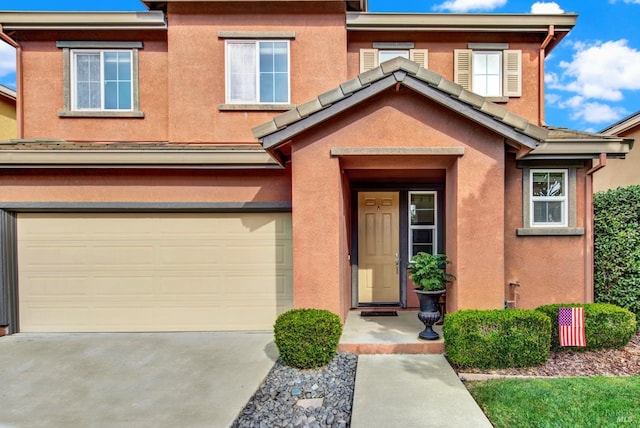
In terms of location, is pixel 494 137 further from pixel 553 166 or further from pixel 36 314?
pixel 36 314

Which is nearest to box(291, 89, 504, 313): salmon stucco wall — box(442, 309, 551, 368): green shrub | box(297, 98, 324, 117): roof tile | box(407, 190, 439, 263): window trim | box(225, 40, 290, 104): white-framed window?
box(297, 98, 324, 117): roof tile

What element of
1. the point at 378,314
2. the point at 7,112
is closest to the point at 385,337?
the point at 378,314

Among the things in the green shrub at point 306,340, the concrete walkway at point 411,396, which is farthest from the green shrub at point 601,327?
the green shrub at point 306,340

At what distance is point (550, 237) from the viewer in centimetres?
692

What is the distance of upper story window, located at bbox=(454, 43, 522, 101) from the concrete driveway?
717 centimetres

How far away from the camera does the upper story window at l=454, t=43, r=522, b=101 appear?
8.98 m

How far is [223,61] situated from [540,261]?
298 inches

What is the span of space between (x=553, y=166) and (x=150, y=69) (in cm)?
859

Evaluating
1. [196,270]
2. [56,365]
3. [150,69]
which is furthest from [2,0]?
[56,365]

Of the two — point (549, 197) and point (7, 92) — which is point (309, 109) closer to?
point (549, 197)

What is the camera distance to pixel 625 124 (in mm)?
11875

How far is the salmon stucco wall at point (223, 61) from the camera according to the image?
28.2 feet

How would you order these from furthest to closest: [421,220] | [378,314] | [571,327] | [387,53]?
[387,53], [421,220], [378,314], [571,327]

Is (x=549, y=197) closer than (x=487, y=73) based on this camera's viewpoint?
Yes
